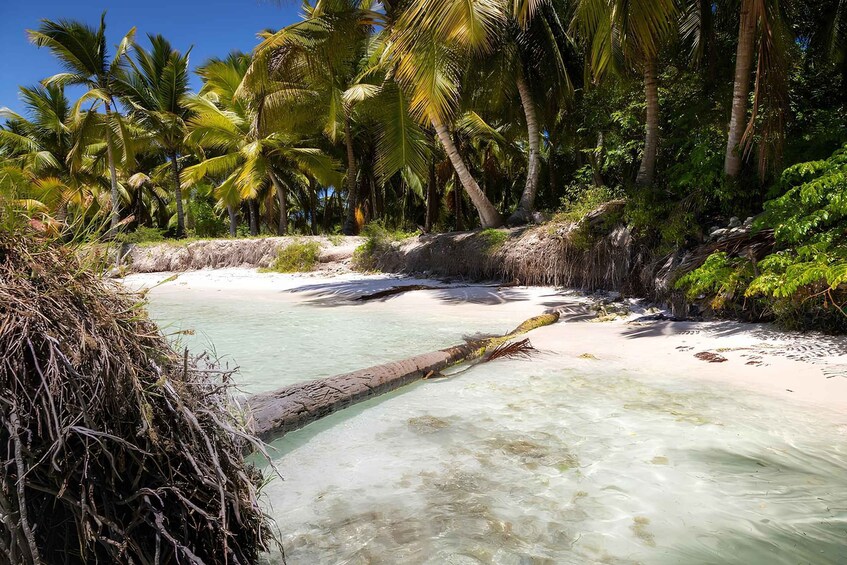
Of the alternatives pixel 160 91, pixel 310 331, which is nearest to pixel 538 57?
pixel 310 331

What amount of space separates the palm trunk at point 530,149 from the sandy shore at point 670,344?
3.25 m

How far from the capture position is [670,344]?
5449mm

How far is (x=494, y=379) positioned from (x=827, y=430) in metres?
2.41

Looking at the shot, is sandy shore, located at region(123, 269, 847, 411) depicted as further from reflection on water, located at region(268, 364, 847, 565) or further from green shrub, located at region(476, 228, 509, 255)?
green shrub, located at region(476, 228, 509, 255)

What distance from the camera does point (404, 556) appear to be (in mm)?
2018

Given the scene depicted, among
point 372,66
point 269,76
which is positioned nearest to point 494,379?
point 269,76

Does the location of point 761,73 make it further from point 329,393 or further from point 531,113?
point 329,393

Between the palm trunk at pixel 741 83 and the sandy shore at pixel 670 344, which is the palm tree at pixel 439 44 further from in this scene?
the sandy shore at pixel 670 344

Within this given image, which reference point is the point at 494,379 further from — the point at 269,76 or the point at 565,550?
the point at 269,76

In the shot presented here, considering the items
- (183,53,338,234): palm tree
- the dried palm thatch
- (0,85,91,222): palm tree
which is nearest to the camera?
the dried palm thatch

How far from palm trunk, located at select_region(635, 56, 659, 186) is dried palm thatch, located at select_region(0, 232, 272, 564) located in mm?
9606

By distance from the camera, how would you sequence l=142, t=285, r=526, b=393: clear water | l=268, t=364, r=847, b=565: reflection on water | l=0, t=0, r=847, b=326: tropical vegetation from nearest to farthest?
l=268, t=364, r=847, b=565: reflection on water < l=142, t=285, r=526, b=393: clear water < l=0, t=0, r=847, b=326: tropical vegetation

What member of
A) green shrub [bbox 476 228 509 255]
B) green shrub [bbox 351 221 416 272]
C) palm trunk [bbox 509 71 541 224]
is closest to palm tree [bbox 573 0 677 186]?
palm trunk [bbox 509 71 541 224]

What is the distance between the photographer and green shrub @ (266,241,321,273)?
15.3 m
